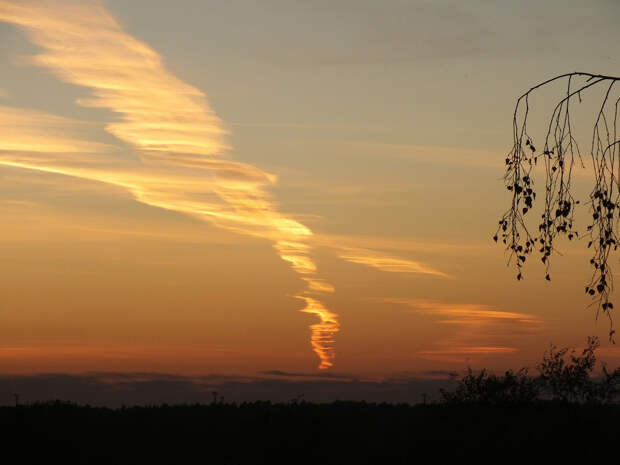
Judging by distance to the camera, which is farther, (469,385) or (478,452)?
(469,385)

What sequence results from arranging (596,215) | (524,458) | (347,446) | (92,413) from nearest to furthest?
(596,215)
(524,458)
(347,446)
(92,413)

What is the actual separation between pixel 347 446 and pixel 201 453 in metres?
5.48

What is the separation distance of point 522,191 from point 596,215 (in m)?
1.07

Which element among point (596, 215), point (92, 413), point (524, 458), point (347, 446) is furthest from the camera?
point (92, 413)

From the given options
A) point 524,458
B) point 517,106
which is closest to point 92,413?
point 524,458

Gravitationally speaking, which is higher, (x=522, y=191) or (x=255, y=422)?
(x=522, y=191)

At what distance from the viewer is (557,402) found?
3659cm

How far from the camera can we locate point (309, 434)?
35406 millimetres

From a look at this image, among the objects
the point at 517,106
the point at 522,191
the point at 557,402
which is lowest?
the point at 557,402

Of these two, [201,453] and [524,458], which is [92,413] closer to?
[201,453]

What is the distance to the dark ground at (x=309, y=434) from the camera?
109 feet

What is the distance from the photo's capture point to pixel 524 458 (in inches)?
1278

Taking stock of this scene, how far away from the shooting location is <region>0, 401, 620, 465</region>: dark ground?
33.2 meters

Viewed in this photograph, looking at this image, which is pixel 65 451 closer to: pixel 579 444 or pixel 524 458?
pixel 524 458
